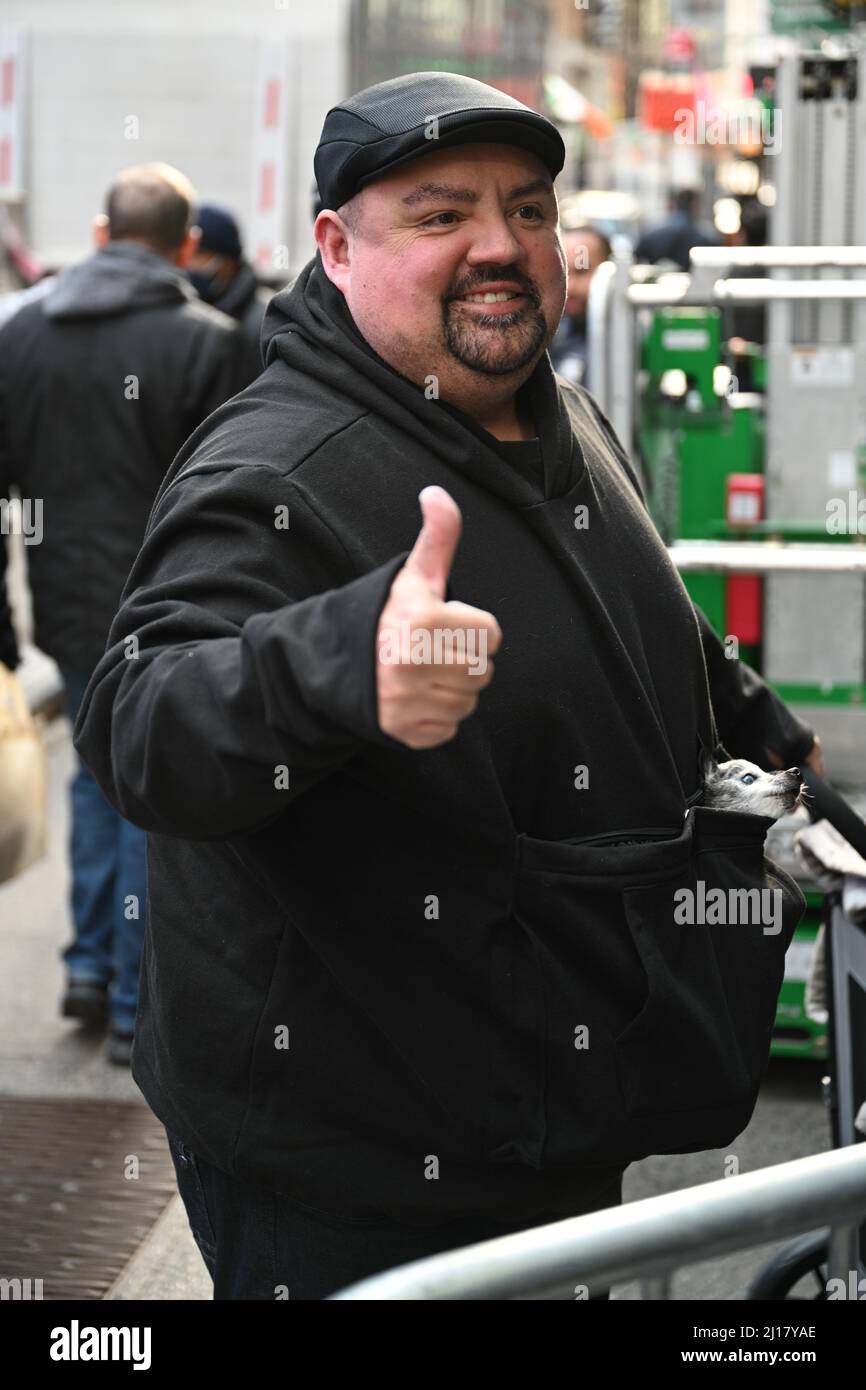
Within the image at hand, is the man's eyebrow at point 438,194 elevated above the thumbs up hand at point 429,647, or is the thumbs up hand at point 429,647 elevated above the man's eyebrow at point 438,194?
the man's eyebrow at point 438,194

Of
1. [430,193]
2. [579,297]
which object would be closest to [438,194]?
[430,193]

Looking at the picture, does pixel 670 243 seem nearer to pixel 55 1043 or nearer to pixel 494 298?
pixel 55 1043

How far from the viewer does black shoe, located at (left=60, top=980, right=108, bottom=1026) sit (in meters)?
5.27

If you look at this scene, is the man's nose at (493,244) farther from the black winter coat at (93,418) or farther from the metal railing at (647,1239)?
the black winter coat at (93,418)

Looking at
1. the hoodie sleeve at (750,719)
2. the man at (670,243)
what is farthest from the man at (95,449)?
the man at (670,243)

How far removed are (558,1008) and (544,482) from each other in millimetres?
630

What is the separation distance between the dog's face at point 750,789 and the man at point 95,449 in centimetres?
305

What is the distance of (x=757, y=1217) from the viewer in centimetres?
155

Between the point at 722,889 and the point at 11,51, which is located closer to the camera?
the point at 722,889

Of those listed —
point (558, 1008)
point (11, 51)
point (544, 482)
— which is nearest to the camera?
point (558, 1008)

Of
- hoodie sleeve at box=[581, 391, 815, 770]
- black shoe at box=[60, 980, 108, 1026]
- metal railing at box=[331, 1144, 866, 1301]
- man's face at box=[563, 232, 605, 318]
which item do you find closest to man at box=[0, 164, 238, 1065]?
black shoe at box=[60, 980, 108, 1026]

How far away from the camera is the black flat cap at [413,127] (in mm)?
2031
